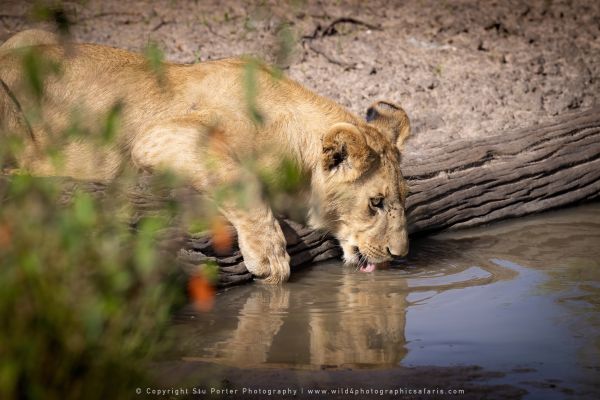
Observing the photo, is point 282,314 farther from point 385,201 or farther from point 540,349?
point 540,349

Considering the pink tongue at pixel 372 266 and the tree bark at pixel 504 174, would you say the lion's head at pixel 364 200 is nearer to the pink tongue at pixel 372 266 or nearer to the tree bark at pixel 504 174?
the pink tongue at pixel 372 266

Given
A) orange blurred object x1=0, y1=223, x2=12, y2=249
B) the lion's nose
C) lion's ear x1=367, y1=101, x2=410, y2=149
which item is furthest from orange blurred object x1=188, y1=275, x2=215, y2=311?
orange blurred object x1=0, y1=223, x2=12, y2=249

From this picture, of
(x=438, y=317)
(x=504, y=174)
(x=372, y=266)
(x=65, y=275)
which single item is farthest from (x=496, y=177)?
(x=65, y=275)

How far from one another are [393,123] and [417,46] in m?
4.36

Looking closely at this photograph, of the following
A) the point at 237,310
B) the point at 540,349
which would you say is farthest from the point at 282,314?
the point at 540,349

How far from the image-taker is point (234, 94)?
5.53 metres

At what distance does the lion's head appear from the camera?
5.43 meters

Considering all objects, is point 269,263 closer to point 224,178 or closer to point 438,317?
point 224,178

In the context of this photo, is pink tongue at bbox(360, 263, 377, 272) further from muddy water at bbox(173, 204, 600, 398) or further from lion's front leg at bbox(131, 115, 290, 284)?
lion's front leg at bbox(131, 115, 290, 284)

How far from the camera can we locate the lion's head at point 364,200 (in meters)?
5.43

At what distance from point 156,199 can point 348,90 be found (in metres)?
4.78

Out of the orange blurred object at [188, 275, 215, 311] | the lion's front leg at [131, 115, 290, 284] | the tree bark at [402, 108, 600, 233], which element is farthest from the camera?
the tree bark at [402, 108, 600, 233]

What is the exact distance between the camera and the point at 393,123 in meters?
5.93

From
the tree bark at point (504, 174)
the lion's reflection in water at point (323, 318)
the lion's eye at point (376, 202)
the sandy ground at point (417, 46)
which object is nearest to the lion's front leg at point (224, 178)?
the lion's reflection in water at point (323, 318)
